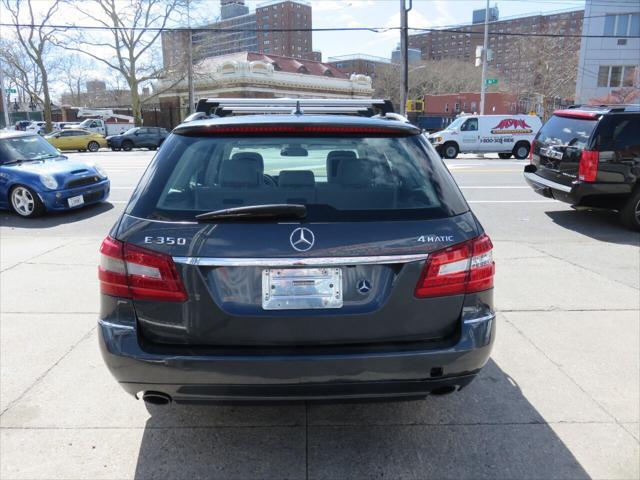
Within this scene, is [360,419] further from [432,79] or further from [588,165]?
[432,79]

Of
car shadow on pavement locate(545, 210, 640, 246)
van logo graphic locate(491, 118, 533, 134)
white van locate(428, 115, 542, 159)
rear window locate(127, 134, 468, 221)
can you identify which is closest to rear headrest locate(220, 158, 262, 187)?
rear window locate(127, 134, 468, 221)

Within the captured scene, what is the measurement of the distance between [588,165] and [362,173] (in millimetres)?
6796

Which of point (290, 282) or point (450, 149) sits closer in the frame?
point (290, 282)

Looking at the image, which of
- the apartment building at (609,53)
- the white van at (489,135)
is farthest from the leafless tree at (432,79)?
the white van at (489,135)

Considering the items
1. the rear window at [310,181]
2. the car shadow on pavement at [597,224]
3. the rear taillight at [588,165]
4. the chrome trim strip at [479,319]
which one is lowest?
the car shadow on pavement at [597,224]

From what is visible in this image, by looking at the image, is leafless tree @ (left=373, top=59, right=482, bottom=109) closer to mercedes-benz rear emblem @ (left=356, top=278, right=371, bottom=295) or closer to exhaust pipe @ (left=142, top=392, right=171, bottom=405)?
mercedes-benz rear emblem @ (left=356, top=278, right=371, bottom=295)

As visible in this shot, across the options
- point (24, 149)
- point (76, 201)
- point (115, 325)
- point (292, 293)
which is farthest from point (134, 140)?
point (292, 293)

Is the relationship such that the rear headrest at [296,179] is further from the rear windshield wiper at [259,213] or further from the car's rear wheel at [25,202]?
the car's rear wheel at [25,202]

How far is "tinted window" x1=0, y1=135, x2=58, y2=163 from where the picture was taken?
32.8 feet

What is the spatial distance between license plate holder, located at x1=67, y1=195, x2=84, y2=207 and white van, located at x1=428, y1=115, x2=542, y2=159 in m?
16.3

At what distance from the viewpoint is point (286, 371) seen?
227cm

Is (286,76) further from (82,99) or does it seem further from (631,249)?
(82,99)

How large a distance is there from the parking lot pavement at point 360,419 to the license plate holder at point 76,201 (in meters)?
4.82

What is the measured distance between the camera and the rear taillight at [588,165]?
26.5 feet
